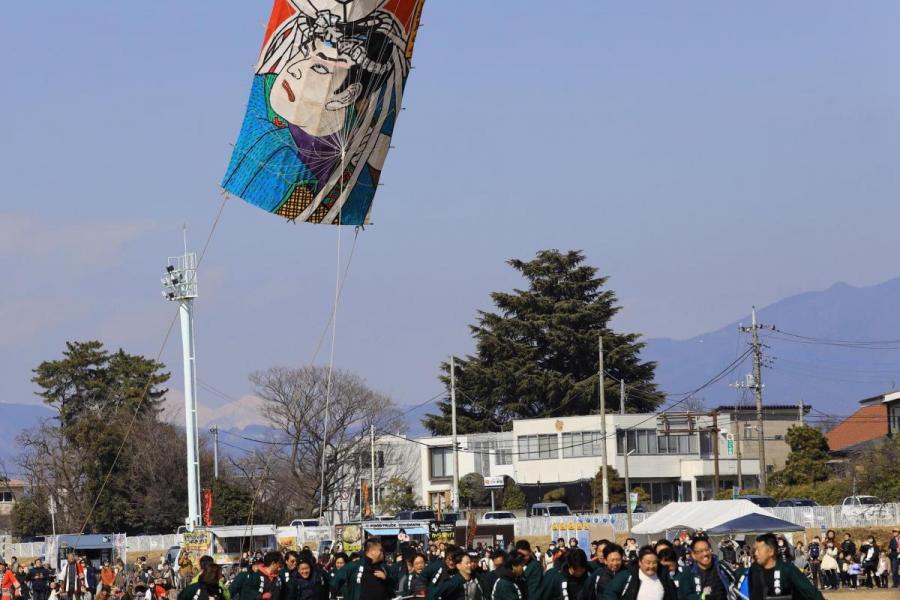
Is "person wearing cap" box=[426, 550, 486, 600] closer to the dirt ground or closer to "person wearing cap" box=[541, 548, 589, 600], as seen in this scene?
"person wearing cap" box=[541, 548, 589, 600]

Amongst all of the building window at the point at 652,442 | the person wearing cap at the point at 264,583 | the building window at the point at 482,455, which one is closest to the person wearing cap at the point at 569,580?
the person wearing cap at the point at 264,583

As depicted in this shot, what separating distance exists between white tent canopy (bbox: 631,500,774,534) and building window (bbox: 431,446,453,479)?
46.1 meters

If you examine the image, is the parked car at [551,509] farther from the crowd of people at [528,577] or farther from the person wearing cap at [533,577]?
the person wearing cap at [533,577]

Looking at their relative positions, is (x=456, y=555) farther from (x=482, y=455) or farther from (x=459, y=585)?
(x=482, y=455)

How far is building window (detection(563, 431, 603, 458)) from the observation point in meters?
75.6

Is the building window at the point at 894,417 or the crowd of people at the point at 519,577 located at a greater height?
the building window at the point at 894,417

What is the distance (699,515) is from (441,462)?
4928 cm

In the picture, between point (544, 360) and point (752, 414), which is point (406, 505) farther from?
point (752, 414)

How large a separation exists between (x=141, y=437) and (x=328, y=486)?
1051 centimetres

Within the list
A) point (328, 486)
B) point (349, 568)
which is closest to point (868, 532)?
point (349, 568)

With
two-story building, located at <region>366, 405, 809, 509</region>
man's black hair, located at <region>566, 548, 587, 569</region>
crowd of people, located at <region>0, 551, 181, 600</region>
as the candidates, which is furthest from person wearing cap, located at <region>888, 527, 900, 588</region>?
two-story building, located at <region>366, 405, 809, 509</region>

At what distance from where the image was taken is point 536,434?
78.1 meters

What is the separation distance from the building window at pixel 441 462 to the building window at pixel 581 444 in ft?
25.4

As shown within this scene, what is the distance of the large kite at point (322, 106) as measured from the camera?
21.1 metres
